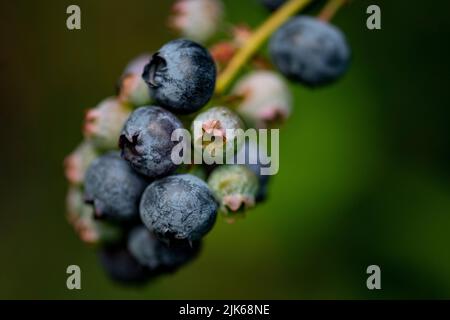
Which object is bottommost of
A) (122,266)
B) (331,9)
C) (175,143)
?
(122,266)

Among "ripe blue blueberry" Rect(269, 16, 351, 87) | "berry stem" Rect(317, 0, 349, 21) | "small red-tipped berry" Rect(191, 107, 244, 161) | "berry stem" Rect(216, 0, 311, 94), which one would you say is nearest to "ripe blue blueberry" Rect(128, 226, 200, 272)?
"small red-tipped berry" Rect(191, 107, 244, 161)

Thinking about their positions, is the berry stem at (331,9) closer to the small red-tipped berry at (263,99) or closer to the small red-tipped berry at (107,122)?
the small red-tipped berry at (263,99)

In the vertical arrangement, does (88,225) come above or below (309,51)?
below

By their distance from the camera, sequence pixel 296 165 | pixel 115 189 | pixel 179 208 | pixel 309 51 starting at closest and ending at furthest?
1. pixel 179 208
2. pixel 115 189
3. pixel 309 51
4. pixel 296 165

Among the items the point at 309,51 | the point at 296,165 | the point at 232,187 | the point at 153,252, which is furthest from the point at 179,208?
the point at 296,165

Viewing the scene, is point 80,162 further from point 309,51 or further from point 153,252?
point 309,51

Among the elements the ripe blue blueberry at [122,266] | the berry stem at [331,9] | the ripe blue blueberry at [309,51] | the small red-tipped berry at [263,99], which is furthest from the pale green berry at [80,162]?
the berry stem at [331,9]

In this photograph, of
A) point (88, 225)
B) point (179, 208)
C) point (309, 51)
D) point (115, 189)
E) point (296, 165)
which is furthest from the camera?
point (296, 165)
